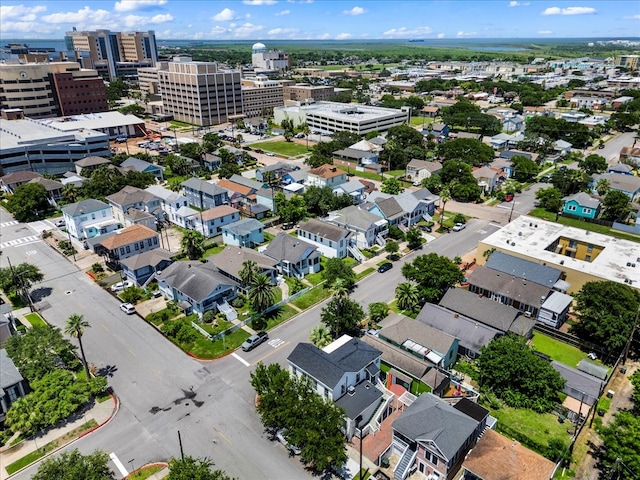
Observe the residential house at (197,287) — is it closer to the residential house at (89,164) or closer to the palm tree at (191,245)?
the palm tree at (191,245)

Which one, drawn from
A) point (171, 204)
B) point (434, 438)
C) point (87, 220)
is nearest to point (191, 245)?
point (171, 204)

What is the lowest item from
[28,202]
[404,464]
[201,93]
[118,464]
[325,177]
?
[118,464]

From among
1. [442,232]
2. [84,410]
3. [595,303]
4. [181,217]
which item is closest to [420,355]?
[595,303]

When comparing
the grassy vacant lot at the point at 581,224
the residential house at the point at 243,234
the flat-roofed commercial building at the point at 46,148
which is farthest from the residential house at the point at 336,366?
the flat-roofed commercial building at the point at 46,148

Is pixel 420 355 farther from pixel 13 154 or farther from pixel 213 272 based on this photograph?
pixel 13 154

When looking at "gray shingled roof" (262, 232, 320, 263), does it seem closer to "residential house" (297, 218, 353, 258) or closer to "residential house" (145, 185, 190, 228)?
"residential house" (297, 218, 353, 258)

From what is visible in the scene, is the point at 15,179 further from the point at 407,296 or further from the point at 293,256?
the point at 407,296
